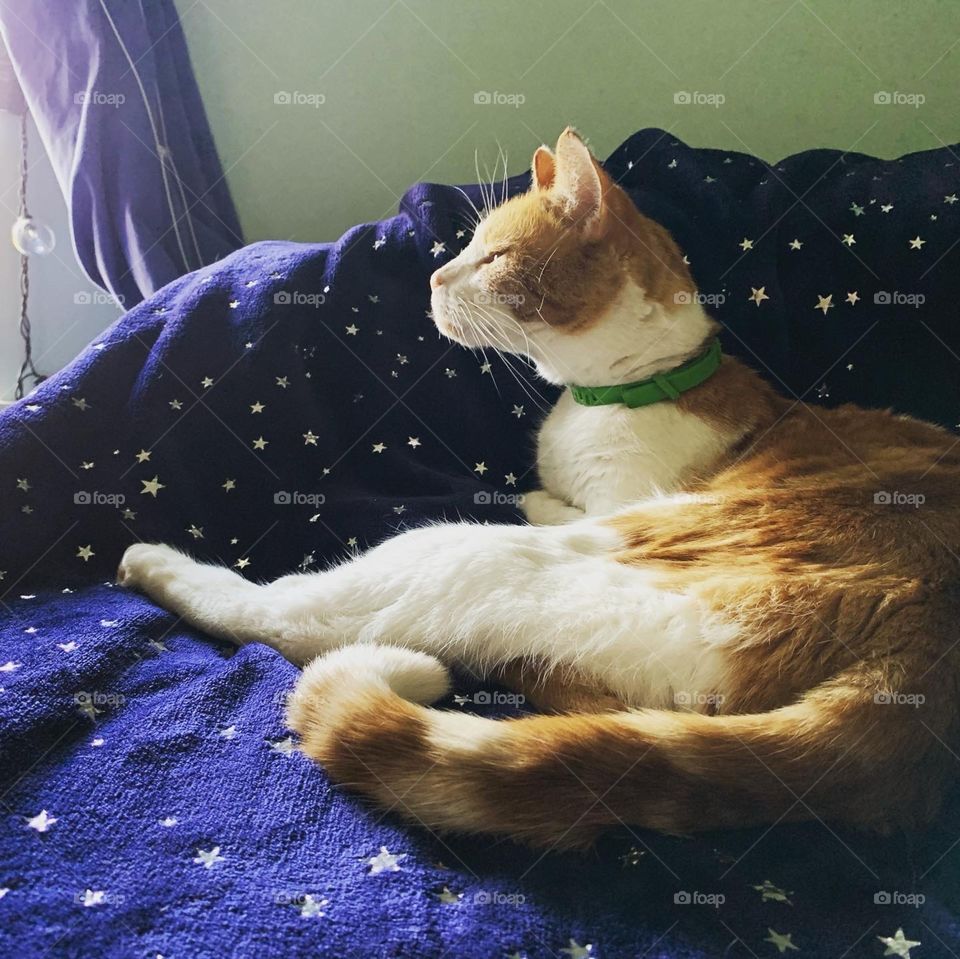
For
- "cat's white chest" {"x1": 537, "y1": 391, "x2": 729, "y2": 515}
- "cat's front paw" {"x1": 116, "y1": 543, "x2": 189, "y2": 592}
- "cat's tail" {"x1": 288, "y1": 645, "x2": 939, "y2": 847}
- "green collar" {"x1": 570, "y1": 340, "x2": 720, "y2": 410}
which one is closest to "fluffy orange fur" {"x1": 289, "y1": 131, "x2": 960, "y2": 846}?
"cat's tail" {"x1": 288, "y1": 645, "x2": 939, "y2": 847}

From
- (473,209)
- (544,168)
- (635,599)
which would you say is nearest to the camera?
(635,599)

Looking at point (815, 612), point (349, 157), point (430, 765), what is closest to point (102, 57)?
point (349, 157)

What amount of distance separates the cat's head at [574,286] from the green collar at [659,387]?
0.02 m

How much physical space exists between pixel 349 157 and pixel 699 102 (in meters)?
0.91

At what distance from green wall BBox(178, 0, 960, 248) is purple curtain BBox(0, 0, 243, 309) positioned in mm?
141

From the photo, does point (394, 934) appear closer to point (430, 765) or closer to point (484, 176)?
point (430, 765)

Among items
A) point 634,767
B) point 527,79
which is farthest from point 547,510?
point 527,79

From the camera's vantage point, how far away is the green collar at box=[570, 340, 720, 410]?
1349 millimetres

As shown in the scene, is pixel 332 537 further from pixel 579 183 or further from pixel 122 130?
pixel 122 130

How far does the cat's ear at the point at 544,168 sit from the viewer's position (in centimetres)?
140

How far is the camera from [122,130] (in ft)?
5.83

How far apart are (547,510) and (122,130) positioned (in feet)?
4.52

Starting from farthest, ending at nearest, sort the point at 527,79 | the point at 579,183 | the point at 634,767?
the point at 527,79 < the point at 579,183 < the point at 634,767

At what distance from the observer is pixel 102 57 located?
1703 mm
